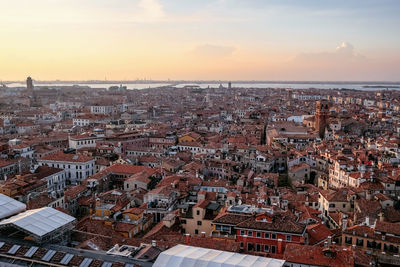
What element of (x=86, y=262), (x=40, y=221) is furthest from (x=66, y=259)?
(x=40, y=221)

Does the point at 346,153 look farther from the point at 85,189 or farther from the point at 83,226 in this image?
the point at 83,226

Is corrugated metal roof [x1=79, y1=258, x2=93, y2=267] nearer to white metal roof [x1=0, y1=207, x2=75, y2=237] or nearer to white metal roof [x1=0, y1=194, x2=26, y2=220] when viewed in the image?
white metal roof [x1=0, y1=207, x2=75, y2=237]

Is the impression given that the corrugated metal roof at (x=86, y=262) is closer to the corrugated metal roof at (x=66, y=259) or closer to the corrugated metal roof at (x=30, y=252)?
the corrugated metal roof at (x=66, y=259)

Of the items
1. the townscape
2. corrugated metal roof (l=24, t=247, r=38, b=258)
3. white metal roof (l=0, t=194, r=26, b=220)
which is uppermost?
white metal roof (l=0, t=194, r=26, b=220)

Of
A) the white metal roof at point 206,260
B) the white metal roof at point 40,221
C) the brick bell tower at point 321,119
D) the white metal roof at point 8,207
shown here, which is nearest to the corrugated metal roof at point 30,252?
the white metal roof at point 40,221

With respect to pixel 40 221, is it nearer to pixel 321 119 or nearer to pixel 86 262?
pixel 86 262

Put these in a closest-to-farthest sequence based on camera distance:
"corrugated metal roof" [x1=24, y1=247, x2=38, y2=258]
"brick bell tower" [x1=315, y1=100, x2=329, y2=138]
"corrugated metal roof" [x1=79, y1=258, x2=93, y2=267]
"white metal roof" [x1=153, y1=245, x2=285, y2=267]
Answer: "white metal roof" [x1=153, y1=245, x2=285, y2=267] → "corrugated metal roof" [x1=79, y1=258, x2=93, y2=267] → "corrugated metal roof" [x1=24, y1=247, x2=38, y2=258] → "brick bell tower" [x1=315, y1=100, x2=329, y2=138]

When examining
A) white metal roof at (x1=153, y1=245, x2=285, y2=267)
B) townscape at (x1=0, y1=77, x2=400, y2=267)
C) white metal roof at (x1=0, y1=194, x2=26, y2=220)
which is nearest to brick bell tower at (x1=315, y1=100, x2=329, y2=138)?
townscape at (x1=0, y1=77, x2=400, y2=267)
